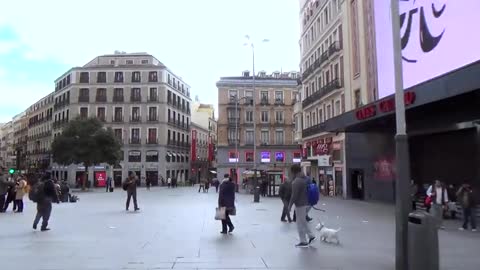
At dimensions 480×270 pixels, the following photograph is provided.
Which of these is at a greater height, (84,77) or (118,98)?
(84,77)

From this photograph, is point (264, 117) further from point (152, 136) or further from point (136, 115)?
point (136, 115)

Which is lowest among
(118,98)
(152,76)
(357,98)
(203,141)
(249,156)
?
(249,156)

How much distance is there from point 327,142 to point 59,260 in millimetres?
36708

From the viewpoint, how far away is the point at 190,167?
10081 centimetres

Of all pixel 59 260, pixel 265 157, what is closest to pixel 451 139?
pixel 59 260

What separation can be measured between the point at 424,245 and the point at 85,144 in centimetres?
5735

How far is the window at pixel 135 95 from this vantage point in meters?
87.2

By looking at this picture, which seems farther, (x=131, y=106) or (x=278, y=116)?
(x=131, y=106)

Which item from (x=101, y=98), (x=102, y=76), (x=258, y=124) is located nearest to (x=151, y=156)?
(x=101, y=98)

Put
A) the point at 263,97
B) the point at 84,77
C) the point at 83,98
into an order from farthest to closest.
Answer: the point at 84,77, the point at 83,98, the point at 263,97

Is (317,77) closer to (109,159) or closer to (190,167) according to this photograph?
(109,159)

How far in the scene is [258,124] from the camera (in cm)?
8131

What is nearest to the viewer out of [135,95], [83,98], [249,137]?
[249,137]

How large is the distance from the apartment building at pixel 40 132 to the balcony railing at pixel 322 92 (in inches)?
2411
